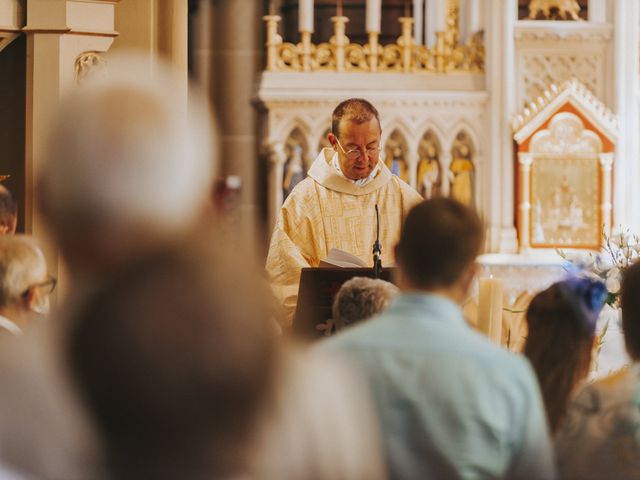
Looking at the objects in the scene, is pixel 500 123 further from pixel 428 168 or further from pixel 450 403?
pixel 450 403

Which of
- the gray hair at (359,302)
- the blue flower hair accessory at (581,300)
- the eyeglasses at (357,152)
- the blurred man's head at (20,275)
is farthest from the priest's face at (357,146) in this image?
the blurred man's head at (20,275)

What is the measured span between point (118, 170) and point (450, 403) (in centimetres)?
102

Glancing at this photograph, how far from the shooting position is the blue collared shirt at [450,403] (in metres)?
2.13

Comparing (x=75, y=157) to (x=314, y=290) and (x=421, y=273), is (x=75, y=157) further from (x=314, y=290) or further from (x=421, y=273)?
(x=314, y=290)

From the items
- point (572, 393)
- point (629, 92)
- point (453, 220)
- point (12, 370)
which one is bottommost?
point (572, 393)

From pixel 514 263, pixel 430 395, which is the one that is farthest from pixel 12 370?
pixel 514 263

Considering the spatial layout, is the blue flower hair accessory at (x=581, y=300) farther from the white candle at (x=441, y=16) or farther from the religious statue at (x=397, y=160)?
the white candle at (x=441, y=16)

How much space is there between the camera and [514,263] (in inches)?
375

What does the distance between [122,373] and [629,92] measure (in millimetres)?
9240

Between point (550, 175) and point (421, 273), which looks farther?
point (550, 175)

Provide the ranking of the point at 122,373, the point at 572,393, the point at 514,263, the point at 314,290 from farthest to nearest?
the point at 514,263 < the point at 314,290 < the point at 572,393 < the point at 122,373

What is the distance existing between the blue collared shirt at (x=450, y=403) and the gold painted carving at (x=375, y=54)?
766 cm

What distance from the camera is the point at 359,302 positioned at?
114 inches

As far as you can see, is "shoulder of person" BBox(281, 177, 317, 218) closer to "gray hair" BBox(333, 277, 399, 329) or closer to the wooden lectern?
the wooden lectern
